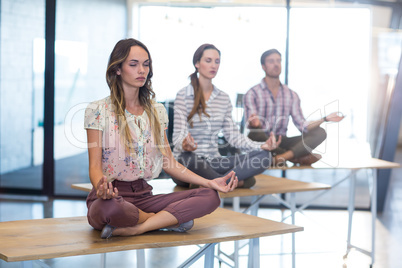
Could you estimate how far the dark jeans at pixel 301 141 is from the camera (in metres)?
3.74

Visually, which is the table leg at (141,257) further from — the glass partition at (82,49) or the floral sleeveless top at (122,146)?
the glass partition at (82,49)

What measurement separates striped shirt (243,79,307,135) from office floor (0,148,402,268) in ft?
2.33

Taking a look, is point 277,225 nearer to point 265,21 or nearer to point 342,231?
point 342,231

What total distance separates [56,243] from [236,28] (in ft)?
12.0

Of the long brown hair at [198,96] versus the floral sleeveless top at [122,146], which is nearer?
the floral sleeveless top at [122,146]

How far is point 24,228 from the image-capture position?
2037 mm

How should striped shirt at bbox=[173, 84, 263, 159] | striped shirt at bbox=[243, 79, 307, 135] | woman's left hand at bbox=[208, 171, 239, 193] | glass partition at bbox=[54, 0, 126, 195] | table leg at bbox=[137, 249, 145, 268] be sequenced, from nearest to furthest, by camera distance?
woman's left hand at bbox=[208, 171, 239, 193] < table leg at bbox=[137, 249, 145, 268] < striped shirt at bbox=[173, 84, 263, 159] < striped shirt at bbox=[243, 79, 307, 135] < glass partition at bbox=[54, 0, 126, 195]

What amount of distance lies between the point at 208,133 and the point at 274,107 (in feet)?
2.79

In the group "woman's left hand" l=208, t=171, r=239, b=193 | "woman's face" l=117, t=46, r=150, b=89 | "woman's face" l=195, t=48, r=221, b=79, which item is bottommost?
"woman's left hand" l=208, t=171, r=239, b=193

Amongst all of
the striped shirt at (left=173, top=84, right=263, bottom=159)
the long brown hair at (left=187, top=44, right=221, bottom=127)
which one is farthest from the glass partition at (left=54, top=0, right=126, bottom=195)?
the striped shirt at (left=173, top=84, right=263, bottom=159)

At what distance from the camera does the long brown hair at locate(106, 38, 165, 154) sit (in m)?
2.17

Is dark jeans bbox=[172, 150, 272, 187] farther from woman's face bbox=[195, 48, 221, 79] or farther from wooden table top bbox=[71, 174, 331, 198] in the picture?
woman's face bbox=[195, 48, 221, 79]

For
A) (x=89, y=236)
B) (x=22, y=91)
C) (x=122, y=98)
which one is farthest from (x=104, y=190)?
(x=22, y=91)

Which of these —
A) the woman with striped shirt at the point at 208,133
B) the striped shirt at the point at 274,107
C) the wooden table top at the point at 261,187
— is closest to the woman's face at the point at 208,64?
the woman with striped shirt at the point at 208,133
